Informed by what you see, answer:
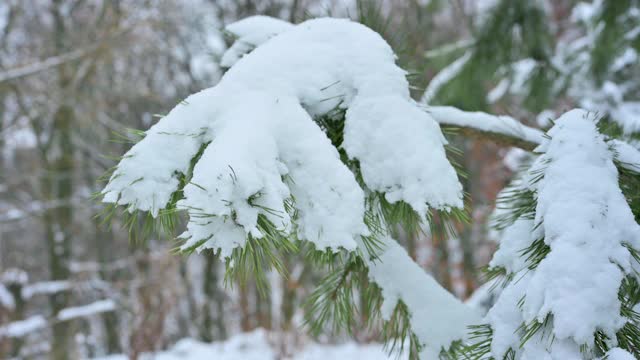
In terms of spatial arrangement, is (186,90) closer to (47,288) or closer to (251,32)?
(47,288)

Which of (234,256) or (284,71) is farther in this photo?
(284,71)

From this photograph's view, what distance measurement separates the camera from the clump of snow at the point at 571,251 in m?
0.71

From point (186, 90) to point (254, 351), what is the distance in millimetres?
6859

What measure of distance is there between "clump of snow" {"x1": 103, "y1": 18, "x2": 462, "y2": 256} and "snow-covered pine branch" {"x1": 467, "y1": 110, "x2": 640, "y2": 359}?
178 millimetres

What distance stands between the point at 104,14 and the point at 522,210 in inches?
271


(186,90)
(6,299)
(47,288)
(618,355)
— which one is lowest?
(47,288)

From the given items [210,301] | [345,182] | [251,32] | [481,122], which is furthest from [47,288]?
[345,182]

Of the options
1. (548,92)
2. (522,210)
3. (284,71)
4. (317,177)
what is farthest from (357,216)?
(548,92)

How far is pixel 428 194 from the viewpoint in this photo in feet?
2.55

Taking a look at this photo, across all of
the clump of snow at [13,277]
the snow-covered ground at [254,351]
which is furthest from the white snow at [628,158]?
the clump of snow at [13,277]

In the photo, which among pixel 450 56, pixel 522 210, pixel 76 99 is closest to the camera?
pixel 522 210

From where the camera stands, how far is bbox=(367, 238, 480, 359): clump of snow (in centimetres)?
114

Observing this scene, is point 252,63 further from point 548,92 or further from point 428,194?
point 548,92

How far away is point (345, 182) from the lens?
0.76m
